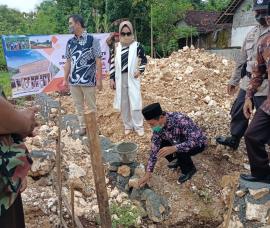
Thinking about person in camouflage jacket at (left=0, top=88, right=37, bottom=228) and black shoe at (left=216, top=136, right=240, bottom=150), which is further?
black shoe at (left=216, top=136, right=240, bottom=150)

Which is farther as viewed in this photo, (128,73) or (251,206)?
(128,73)

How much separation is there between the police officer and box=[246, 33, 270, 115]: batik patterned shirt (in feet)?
0.25

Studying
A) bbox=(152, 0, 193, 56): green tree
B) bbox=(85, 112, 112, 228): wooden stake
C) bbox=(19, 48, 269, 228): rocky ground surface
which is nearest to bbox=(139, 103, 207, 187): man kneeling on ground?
bbox=(19, 48, 269, 228): rocky ground surface

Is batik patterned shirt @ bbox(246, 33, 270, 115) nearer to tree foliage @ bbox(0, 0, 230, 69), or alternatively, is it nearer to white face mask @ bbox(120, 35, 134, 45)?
white face mask @ bbox(120, 35, 134, 45)

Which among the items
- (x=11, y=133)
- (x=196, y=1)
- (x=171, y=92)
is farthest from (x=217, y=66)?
(x=196, y=1)

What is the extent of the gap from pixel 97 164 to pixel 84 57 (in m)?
2.67

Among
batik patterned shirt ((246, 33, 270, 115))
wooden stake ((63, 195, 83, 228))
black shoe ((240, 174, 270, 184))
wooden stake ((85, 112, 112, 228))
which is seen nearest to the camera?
wooden stake ((85, 112, 112, 228))

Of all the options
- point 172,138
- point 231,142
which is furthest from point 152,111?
point 231,142

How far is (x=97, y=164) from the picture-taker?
2.38 m

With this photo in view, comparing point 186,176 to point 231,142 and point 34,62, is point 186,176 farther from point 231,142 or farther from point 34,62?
point 34,62

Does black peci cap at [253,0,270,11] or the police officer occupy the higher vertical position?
black peci cap at [253,0,270,11]

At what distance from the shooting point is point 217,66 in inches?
411

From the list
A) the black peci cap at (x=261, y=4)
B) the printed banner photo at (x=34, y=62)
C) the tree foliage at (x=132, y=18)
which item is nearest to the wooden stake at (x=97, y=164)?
the black peci cap at (x=261, y=4)

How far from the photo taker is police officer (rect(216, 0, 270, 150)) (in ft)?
11.8
